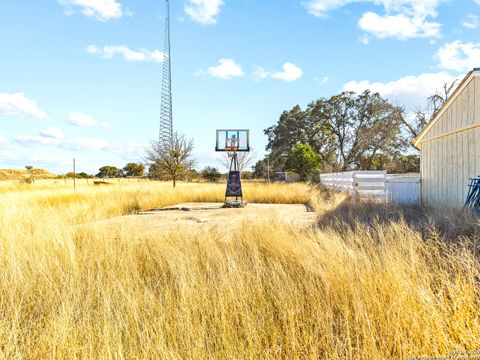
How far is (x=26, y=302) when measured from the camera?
8.90 feet

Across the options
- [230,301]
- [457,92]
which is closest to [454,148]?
[457,92]

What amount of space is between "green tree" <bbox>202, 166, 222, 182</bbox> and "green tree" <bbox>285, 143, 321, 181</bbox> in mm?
9944

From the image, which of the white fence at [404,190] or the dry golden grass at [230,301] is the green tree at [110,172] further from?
the dry golden grass at [230,301]

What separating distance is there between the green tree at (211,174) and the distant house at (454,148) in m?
24.3

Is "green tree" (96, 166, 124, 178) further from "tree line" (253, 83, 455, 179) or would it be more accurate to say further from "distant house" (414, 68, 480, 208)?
"distant house" (414, 68, 480, 208)

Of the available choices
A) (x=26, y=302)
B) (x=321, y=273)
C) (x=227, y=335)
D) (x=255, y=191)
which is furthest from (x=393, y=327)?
(x=255, y=191)

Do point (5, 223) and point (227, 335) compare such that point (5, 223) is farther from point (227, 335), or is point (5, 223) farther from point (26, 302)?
point (227, 335)

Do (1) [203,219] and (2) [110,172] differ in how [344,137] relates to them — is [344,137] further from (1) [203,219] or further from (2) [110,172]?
(2) [110,172]

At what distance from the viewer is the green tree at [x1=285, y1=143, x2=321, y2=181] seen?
25125 mm

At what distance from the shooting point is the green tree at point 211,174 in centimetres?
3334

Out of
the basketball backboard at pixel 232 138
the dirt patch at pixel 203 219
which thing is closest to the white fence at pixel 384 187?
the basketball backboard at pixel 232 138

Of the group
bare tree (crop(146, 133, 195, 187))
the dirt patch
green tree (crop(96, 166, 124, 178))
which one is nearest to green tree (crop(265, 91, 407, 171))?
bare tree (crop(146, 133, 195, 187))

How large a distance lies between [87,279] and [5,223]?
283cm

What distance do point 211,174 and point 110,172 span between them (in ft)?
76.2
